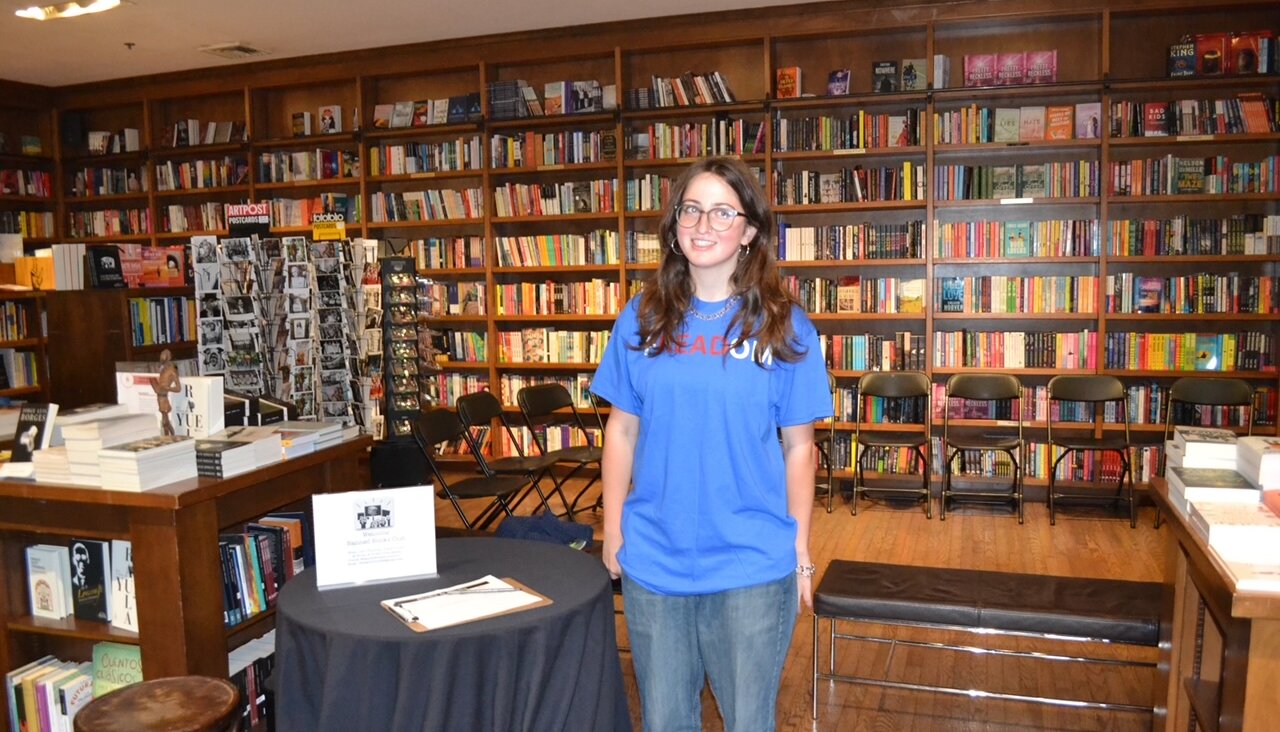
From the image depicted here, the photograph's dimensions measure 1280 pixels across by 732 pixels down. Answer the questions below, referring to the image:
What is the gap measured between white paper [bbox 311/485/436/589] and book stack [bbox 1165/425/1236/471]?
1.87 metres

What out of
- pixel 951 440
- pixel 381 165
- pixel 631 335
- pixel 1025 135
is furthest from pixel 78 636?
pixel 1025 135

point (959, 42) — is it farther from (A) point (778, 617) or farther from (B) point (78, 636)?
(B) point (78, 636)

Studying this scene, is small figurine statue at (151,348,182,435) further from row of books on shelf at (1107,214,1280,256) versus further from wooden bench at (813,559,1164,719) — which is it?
row of books on shelf at (1107,214,1280,256)

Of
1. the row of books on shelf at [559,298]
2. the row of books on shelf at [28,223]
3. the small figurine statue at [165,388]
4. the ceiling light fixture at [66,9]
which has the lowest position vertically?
the small figurine statue at [165,388]

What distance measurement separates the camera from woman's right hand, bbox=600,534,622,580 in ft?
6.27

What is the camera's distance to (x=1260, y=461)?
2051mm

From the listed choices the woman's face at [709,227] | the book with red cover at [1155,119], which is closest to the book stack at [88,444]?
the woman's face at [709,227]

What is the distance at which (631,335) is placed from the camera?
1852 mm

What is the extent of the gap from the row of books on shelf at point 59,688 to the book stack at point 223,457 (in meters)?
0.58

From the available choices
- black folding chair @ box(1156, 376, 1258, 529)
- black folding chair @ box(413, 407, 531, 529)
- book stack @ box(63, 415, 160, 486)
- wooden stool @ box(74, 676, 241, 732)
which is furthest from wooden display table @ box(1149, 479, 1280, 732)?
black folding chair @ box(1156, 376, 1258, 529)

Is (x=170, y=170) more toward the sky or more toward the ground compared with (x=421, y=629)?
more toward the sky

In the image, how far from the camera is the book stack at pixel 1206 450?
227 cm

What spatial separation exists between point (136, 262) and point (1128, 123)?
19.4 ft

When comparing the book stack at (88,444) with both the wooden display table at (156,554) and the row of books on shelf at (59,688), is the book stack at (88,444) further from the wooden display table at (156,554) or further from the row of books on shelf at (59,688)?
the row of books on shelf at (59,688)
